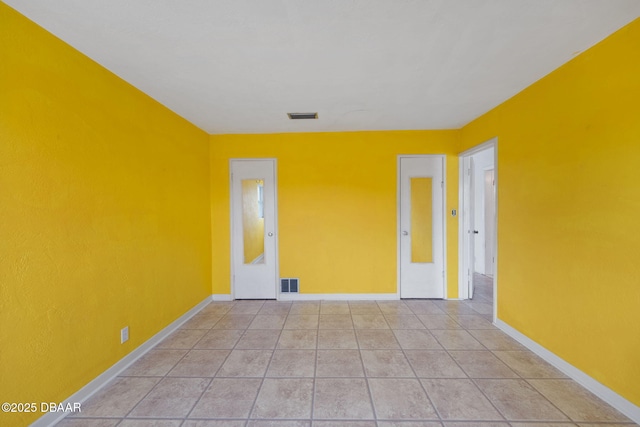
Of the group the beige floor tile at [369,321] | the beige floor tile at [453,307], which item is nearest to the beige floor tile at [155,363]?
the beige floor tile at [369,321]

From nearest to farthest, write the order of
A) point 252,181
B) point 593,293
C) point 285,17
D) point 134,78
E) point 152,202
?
point 285,17 < point 593,293 < point 134,78 < point 152,202 < point 252,181

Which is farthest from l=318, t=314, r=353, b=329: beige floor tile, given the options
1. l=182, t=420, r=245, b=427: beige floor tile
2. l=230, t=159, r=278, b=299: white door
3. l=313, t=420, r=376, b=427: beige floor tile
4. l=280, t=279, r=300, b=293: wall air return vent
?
l=182, t=420, r=245, b=427: beige floor tile

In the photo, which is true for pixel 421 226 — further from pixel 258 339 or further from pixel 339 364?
pixel 258 339

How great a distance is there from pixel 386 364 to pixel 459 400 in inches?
22.9

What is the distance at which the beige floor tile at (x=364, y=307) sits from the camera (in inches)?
132

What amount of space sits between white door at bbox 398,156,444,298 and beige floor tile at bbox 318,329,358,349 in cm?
140

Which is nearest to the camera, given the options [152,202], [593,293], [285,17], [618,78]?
[285,17]

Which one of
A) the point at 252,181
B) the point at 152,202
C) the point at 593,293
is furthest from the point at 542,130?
the point at 152,202

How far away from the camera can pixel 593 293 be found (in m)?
1.81

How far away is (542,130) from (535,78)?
459 millimetres

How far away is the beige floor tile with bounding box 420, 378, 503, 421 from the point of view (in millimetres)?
1647

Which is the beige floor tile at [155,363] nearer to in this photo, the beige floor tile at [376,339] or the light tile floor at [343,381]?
the light tile floor at [343,381]

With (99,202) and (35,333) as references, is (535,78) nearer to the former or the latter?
(99,202)

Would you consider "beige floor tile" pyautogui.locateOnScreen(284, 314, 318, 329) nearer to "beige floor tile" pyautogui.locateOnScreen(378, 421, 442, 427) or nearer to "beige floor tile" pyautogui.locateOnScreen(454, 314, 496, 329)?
"beige floor tile" pyautogui.locateOnScreen(378, 421, 442, 427)
